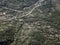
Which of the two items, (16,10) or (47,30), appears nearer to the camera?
(47,30)

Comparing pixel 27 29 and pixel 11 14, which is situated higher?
pixel 11 14

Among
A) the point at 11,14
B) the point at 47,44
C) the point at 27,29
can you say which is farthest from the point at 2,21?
the point at 47,44

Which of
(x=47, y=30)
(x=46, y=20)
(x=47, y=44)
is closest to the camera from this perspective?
(x=47, y=44)

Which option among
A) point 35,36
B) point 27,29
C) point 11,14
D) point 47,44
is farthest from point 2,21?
point 47,44

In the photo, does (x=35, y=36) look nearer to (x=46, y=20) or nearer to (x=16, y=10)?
(x=46, y=20)

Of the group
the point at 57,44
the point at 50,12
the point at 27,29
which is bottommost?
the point at 57,44

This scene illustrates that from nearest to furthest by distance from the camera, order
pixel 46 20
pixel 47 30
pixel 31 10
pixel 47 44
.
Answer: pixel 47 44 < pixel 47 30 < pixel 46 20 < pixel 31 10

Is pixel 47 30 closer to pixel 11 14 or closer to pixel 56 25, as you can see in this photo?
pixel 56 25
